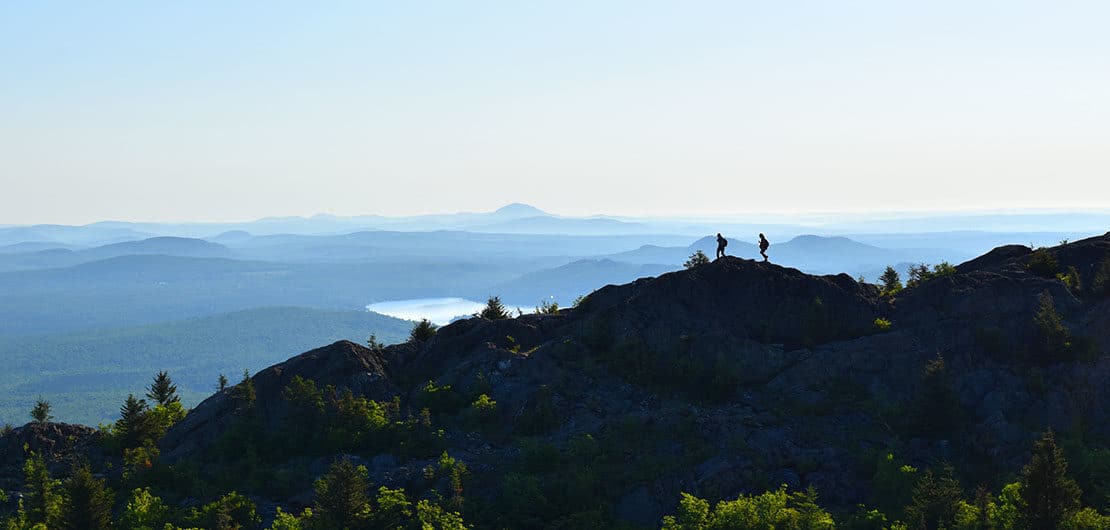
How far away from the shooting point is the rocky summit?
31453 millimetres

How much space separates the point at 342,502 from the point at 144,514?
9.54m

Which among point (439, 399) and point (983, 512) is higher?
point (439, 399)

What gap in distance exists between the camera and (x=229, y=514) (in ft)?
101

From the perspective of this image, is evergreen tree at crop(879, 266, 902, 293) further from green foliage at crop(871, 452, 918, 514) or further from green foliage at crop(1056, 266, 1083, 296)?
green foliage at crop(871, 452, 918, 514)

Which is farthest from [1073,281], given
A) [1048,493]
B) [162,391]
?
[162,391]

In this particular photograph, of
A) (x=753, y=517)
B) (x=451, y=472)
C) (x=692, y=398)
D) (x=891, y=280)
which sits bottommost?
(x=451, y=472)

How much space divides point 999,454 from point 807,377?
29.5 feet

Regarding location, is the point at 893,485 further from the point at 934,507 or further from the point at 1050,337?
the point at 1050,337

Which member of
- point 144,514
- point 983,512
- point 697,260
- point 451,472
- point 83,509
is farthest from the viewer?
point 697,260

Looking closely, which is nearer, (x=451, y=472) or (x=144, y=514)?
(x=144, y=514)

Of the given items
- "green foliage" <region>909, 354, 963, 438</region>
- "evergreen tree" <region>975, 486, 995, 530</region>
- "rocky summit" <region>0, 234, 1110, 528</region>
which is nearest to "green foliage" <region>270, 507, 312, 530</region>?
"rocky summit" <region>0, 234, 1110, 528</region>

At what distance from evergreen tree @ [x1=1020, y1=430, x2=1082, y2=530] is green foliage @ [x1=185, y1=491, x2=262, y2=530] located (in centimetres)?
2967

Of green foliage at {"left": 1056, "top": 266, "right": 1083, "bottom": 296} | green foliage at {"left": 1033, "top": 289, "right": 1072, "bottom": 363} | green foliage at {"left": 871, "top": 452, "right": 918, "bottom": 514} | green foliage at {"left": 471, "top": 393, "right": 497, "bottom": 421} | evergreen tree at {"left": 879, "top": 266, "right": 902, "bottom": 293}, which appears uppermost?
green foliage at {"left": 1056, "top": 266, "right": 1083, "bottom": 296}

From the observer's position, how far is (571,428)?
116 ft
